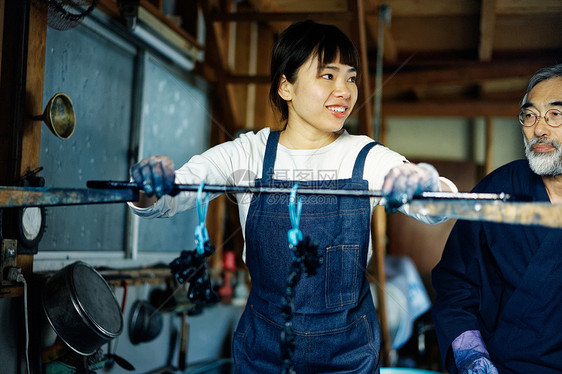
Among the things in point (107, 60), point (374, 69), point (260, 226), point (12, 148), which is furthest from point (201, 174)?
point (374, 69)

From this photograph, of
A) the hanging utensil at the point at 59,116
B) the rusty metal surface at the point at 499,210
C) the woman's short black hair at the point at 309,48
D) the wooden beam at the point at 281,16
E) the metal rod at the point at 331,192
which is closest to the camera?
the rusty metal surface at the point at 499,210

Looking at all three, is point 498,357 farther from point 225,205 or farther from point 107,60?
point 225,205

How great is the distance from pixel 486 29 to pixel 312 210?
424 cm

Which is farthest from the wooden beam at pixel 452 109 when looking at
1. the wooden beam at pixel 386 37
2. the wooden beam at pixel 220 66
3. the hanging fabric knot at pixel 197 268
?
the hanging fabric knot at pixel 197 268

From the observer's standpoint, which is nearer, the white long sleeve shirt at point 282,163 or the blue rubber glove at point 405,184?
the blue rubber glove at point 405,184

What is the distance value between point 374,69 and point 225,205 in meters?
2.52

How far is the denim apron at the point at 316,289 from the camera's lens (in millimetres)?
1877

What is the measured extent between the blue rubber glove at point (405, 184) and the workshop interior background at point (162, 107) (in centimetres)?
108

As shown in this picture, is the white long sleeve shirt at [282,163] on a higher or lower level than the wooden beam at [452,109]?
lower

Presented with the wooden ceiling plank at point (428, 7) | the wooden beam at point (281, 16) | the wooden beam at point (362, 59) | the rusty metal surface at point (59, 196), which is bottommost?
the rusty metal surface at point (59, 196)

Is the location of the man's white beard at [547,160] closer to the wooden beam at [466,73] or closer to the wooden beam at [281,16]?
the wooden beam at [281,16]

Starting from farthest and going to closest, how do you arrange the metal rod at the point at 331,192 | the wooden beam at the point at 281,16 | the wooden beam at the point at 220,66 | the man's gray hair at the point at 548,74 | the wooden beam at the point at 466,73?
the wooden beam at the point at 466,73 < the wooden beam at the point at 220,66 < the wooden beam at the point at 281,16 < the man's gray hair at the point at 548,74 < the metal rod at the point at 331,192

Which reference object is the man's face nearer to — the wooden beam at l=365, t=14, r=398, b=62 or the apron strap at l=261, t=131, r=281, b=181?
the apron strap at l=261, t=131, r=281, b=181

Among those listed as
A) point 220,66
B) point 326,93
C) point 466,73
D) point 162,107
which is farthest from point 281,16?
point 466,73
